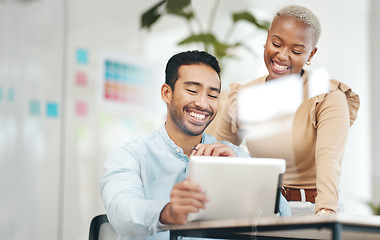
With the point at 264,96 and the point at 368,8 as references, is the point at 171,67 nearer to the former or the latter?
the point at 264,96

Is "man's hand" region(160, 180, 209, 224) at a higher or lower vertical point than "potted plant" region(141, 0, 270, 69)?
lower

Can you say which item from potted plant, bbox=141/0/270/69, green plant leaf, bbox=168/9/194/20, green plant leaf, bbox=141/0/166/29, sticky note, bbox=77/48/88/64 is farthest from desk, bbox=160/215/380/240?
sticky note, bbox=77/48/88/64

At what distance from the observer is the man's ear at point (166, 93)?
143 centimetres

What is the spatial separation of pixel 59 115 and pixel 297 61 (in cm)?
125

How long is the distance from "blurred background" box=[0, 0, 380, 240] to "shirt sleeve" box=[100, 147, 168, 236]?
24 centimetres

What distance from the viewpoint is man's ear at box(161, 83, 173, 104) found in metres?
1.43

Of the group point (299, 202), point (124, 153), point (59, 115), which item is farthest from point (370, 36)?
point (59, 115)

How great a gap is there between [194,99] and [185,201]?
1.30ft

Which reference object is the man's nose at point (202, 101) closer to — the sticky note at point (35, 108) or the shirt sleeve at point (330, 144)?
the shirt sleeve at point (330, 144)

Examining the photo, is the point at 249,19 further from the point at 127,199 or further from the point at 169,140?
the point at 127,199

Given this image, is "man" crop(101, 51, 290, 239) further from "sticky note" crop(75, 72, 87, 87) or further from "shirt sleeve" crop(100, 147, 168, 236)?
"sticky note" crop(75, 72, 87, 87)

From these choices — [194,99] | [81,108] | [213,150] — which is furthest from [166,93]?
[81,108]

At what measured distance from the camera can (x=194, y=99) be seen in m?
1.38

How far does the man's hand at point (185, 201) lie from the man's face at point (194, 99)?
33cm
